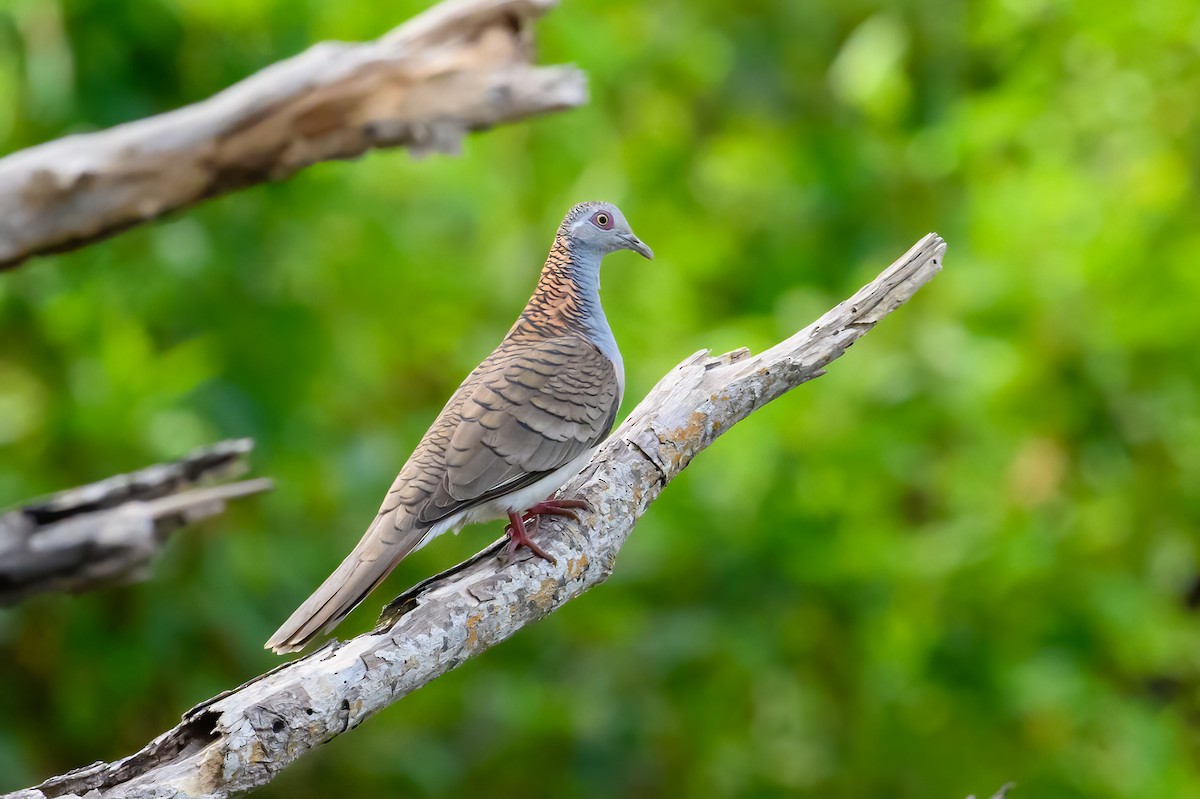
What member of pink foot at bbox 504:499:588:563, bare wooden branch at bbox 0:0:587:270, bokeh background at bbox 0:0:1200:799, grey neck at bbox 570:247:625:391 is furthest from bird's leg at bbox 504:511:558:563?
bokeh background at bbox 0:0:1200:799

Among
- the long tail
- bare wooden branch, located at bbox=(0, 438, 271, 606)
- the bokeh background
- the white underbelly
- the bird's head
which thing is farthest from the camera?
the bokeh background

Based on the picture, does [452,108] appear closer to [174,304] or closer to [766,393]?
[766,393]

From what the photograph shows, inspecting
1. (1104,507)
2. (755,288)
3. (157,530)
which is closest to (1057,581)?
(1104,507)

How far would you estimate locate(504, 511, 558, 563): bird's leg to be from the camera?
9.48ft

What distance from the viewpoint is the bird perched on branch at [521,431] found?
2.77 meters

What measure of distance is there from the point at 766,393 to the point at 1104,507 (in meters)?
3.49

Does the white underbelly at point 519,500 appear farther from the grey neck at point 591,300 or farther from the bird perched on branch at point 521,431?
the grey neck at point 591,300

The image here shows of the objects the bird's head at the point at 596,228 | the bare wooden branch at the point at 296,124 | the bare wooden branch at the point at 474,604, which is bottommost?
the bare wooden branch at the point at 474,604

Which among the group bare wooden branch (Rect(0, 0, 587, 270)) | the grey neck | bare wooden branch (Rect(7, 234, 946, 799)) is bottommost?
bare wooden branch (Rect(7, 234, 946, 799))

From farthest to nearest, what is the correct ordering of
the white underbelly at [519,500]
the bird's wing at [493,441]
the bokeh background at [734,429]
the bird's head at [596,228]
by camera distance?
the bokeh background at [734,429], the bird's head at [596,228], the white underbelly at [519,500], the bird's wing at [493,441]

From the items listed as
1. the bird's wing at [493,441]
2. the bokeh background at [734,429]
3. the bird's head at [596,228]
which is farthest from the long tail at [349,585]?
the bokeh background at [734,429]

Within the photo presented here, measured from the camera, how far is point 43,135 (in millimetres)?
5527

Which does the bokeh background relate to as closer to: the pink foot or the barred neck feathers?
the barred neck feathers

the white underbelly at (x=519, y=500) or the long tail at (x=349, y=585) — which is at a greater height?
the white underbelly at (x=519, y=500)
